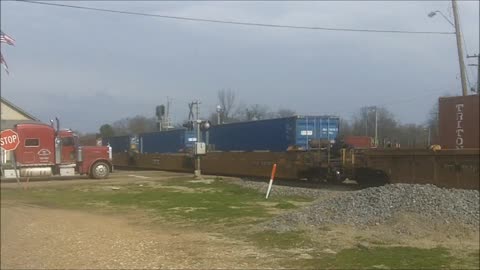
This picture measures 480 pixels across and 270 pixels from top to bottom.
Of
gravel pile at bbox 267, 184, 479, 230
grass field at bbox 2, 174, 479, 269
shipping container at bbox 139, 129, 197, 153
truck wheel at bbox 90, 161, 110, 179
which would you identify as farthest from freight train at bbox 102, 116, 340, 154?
gravel pile at bbox 267, 184, 479, 230

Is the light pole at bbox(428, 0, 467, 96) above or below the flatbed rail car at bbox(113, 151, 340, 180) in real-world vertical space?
above

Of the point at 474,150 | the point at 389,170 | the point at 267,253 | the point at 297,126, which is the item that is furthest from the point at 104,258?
the point at 297,126

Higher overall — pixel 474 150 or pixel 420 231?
pixel 474 150

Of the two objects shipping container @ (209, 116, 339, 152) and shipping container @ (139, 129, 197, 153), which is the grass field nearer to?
shipping container @ (209, 116, 339, 152)

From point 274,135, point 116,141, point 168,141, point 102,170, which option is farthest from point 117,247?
point 168,141

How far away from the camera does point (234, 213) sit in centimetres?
1545

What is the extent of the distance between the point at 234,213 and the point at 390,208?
15.3ft

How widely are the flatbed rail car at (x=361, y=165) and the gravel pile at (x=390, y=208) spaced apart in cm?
374

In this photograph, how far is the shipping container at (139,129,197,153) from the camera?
4288 centimetres

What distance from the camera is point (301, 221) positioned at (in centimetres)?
1251

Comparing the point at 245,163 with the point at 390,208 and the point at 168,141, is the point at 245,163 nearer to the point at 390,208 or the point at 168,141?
the point at 168,141

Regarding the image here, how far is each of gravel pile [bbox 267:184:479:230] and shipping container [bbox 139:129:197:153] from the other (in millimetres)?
28349

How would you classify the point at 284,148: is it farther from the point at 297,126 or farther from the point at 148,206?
the point at 148,206

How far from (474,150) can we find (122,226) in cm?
1050
